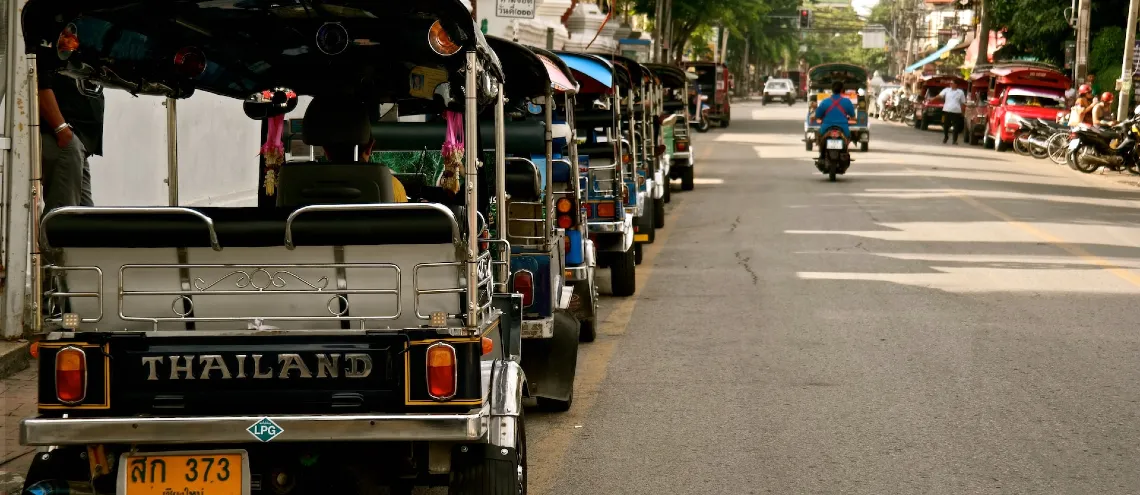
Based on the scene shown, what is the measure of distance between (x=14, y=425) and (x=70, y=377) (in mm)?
2782

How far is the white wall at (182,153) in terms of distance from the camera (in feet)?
37.3

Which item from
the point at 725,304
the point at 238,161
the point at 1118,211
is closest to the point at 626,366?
the point at 725,304

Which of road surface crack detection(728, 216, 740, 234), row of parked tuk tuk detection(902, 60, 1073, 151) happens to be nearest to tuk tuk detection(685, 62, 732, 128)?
row of parked tuk tuk detection(902, 60, 1073, 151)

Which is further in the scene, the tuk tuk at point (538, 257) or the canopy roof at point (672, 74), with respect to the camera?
the canopy roof at point (672, 74)

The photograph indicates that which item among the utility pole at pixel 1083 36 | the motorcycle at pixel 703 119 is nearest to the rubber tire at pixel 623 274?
the utility pole at pixel 1083 36

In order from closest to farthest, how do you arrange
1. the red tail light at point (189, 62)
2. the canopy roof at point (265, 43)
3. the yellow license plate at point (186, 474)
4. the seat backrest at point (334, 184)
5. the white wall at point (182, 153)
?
the yellow license plate at point (186, 474), the canopy roof at point (265, 43), the seat backrest at point (334, 184), the red tail light at point (189, 62), the white wall at point (182, 153)

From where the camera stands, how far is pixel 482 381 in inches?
199

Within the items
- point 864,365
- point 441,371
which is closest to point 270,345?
point 441,371

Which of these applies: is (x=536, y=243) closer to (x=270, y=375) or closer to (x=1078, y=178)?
(x=270, y=375)

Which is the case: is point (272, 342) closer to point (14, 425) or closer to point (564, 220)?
point (14, 425)

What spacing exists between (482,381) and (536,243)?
266 centimetres

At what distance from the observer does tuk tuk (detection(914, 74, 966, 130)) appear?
4953 cm

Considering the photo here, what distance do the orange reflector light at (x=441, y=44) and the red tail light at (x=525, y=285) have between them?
8.27ft

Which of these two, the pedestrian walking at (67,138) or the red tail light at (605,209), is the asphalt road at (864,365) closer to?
the red tail light at (605,209)
